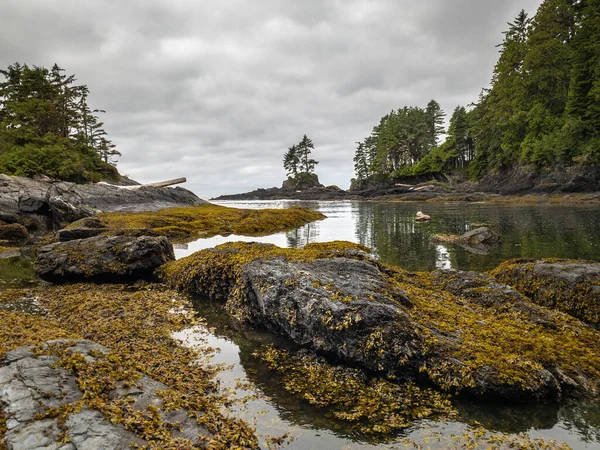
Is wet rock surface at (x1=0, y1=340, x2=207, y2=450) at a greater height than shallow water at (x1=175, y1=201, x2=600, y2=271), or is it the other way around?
wet rock surface at (x1=0, y1=340, x2=207, y2=450)

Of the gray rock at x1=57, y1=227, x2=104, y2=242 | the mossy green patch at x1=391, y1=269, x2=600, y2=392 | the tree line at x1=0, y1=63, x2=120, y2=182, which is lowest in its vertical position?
the mossy green patch at x1=391, y1=269, x2=600, y2=392

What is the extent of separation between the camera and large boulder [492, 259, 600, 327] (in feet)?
25.2

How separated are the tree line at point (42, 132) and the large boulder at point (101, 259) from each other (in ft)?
105

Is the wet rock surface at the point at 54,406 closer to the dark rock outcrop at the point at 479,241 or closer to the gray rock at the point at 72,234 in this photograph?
the gray rock at the point at 72,234

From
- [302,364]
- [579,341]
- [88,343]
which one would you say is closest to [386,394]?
[302,364]

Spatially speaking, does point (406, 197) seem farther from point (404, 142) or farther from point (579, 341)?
point (579, 341)

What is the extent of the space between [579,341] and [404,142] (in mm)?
111865

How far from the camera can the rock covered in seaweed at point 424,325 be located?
201 inches

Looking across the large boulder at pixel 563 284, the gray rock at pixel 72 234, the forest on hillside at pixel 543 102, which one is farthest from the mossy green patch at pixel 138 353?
the forest on hillside at pixel 543 102

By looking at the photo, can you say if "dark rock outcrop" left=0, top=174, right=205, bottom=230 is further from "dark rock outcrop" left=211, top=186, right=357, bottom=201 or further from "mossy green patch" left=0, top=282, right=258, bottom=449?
"dark rock outcrop" left=211, top=186, right=357, bottom=201

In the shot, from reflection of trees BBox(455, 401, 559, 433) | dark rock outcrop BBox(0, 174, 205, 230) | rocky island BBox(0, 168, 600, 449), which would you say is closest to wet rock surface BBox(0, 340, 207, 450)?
rocky island BBox(0, 168, 600, 449)

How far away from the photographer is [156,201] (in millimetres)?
39844

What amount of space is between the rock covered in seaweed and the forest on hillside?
5186cm

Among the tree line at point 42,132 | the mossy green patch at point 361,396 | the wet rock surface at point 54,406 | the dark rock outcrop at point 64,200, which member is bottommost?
the mossy green patch at point 361,396
